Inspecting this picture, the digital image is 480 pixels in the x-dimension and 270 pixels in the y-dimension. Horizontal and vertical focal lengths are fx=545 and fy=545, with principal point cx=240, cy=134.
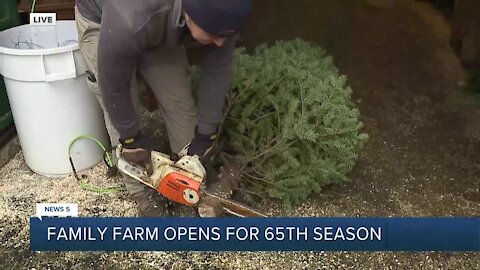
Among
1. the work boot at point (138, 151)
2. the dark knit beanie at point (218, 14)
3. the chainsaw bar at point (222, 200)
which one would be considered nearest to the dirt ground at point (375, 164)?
the chainsaw bar at point (222, 200)

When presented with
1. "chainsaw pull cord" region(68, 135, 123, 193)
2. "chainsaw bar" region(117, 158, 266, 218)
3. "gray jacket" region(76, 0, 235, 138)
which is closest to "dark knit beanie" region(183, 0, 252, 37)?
"gray jacket" region(76, 0, 235, 138)

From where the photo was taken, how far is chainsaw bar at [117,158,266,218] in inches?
79.7

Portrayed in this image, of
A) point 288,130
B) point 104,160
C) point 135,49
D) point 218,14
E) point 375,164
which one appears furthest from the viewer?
point 375,164

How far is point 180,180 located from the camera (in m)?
1.93

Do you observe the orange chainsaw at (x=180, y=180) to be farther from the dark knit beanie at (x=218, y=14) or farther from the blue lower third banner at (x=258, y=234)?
the dark knit beanie at (x=218, y=14)

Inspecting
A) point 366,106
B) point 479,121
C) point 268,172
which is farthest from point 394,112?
point 268,172

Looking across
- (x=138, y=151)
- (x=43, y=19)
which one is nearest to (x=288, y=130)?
(x=138, y=151)

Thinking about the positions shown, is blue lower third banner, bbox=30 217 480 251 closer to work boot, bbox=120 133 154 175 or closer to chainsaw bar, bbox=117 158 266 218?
chainsaw bar, bbox=117 158 266 218

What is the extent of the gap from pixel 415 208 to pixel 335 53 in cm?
181

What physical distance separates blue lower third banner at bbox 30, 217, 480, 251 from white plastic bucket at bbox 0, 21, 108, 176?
18.6 inches

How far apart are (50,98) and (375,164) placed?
1509mm

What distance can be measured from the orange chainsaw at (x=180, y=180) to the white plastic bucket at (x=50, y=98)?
1.36 ft

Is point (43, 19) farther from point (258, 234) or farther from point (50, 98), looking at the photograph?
point (258, 234)

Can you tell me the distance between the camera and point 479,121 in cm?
309
